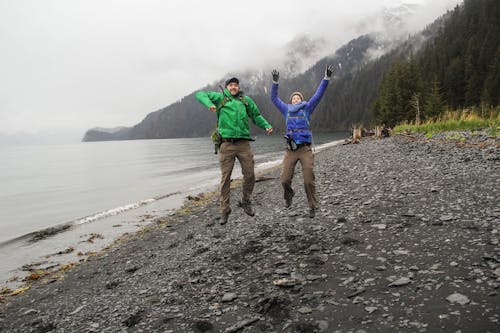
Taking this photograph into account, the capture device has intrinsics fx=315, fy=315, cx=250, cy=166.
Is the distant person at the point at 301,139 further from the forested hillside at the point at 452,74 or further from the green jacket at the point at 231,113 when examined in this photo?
the forested hillside at the point at 452,74

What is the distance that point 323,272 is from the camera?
6.99m

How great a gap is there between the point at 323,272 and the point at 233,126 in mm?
4741

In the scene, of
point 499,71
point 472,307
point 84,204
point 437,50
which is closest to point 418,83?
point 499,71

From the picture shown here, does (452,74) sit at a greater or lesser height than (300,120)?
greater

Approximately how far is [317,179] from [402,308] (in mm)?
13999

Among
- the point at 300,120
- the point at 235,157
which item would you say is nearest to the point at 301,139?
the point at 300,120

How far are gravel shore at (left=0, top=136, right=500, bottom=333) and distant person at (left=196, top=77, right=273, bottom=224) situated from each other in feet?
7.14

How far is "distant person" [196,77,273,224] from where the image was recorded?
9250 mm

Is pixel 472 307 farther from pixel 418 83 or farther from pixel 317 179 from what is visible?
pixel 418 83

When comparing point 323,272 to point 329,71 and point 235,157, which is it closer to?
point 235,157

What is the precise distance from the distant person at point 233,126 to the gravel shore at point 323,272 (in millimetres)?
2177

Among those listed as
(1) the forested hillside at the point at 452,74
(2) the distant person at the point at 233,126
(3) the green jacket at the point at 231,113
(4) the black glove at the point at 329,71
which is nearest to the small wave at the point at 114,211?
(2) the distant person at the point at 233,126

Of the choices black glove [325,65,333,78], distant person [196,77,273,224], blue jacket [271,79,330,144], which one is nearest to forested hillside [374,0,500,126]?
black glove [325,65,333,78]

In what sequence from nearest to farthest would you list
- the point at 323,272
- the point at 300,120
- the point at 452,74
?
the point at 323,272, the point at 300,120, the point at 452,74
